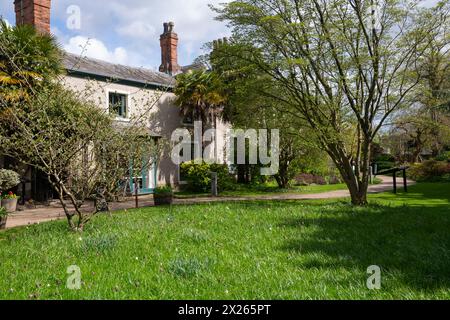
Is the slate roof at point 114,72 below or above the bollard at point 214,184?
above

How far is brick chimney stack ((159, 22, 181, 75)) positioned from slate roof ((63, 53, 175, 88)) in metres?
1.57

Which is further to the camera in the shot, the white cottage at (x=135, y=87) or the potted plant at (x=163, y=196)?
the white cottage at (x=135, y=87)

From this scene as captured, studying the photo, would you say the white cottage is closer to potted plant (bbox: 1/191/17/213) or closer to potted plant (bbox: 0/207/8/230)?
potted plant (bbox: 1/191/17/213)

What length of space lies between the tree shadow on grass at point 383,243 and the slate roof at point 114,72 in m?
11.2

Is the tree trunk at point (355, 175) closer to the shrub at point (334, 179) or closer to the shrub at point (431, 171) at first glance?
the shrub at point (431, 171)

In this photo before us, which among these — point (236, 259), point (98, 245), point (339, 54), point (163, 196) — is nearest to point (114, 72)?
point (163, 196)

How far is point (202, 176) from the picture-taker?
69.5ft

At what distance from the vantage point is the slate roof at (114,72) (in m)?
18.6

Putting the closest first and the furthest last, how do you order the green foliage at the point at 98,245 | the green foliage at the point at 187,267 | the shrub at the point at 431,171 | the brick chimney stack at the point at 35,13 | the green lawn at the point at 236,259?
1. the green lawn at the point at 236,259
2. the green foliage at the point at 187,267
3. the green foliage at the point at 98,245
4. the brick chimney stack at the point at 35,13
5. the shrub at the point at 431,171

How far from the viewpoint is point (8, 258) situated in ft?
19.9

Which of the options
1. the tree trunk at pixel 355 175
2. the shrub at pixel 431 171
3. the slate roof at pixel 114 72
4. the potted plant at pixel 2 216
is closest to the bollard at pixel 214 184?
the slate roof at pixel 114 72

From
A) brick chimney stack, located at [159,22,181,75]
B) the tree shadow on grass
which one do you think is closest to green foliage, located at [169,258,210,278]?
the tree shadow on grass

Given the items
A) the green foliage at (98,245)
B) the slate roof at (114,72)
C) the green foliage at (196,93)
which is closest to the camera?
the green foliage at (98,245)

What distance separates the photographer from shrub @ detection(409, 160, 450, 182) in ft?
86.4
